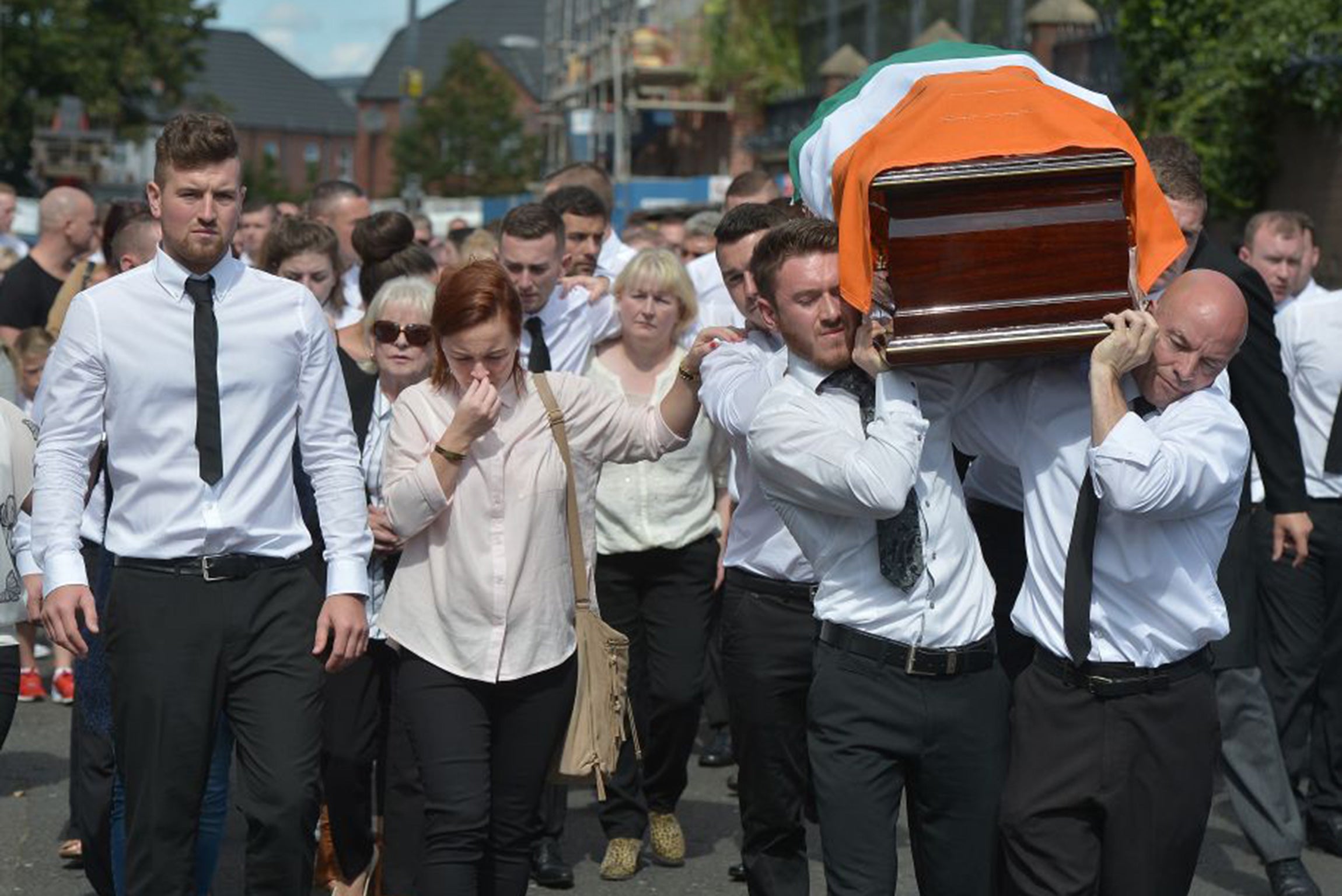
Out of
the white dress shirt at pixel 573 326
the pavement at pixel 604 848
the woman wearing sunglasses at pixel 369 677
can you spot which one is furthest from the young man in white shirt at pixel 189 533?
the white dress shirt at pixel 573 326

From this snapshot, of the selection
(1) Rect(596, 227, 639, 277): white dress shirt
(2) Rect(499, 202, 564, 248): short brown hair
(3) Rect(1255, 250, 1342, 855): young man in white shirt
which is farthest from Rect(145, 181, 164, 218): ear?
(3) Rect(1255, 250, 1342, 855): young man in white shirt

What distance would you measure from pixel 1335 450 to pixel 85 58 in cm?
→ 4525

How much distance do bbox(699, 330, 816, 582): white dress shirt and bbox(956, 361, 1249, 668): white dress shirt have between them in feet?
3.26

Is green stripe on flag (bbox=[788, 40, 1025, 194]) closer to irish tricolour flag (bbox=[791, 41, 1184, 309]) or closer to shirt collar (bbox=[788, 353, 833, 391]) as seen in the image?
irish tricolour flag (bbox=[791, 41, 1184, 309])

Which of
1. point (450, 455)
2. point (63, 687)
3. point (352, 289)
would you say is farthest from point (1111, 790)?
point (63, 687)

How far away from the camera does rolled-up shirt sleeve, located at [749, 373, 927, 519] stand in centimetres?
431

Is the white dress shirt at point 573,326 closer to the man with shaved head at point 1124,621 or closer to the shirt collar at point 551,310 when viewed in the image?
the shirt collar at point 551,310

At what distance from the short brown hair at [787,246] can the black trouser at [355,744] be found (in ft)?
6.54

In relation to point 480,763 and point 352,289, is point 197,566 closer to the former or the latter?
point 480,763

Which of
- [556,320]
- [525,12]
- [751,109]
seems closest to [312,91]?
[525,12]

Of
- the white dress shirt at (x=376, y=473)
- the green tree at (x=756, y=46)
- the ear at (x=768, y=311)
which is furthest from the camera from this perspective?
the green tree at (x=756, y=46)

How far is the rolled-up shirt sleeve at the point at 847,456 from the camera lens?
431 centimetres

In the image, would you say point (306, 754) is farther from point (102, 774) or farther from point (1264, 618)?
point (1264, 618)

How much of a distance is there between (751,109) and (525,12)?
89.6 metres
